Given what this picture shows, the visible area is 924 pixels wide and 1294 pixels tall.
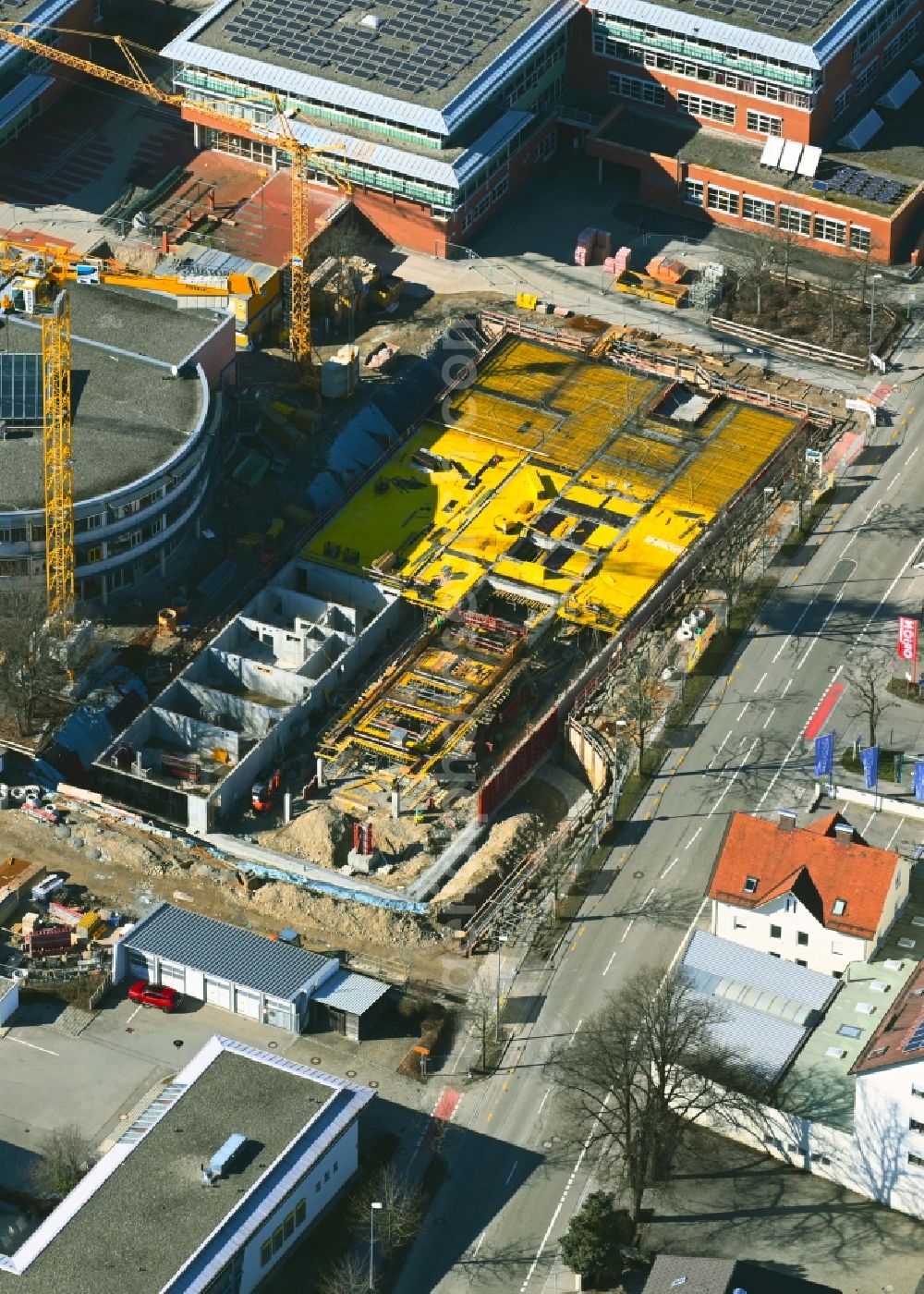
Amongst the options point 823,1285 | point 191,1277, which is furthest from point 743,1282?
point 191,1277

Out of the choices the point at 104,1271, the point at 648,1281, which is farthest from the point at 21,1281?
the point at 648,1281

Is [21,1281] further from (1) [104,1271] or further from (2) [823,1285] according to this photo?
(2) [823,1285]

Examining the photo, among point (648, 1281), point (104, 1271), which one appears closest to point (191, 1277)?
point (104, 1271)

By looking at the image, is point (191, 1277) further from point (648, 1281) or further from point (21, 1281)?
point (648, 1281)

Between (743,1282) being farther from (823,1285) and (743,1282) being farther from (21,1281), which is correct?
(21,1281)

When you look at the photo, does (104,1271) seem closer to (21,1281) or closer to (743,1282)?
(21,1281)
